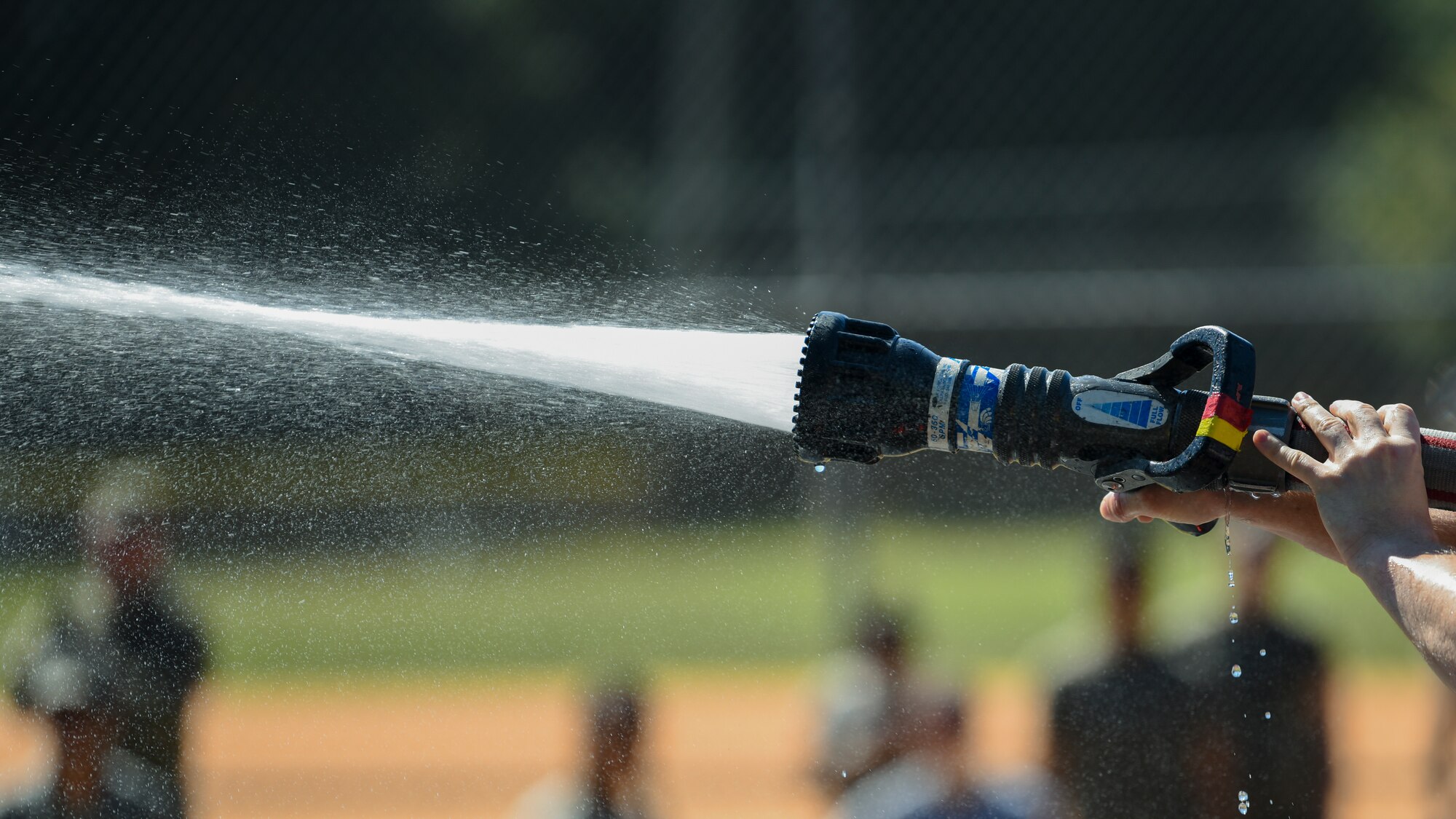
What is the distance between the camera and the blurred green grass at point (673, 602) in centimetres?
328

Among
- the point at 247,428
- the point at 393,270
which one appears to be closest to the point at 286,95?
the point at 247,428

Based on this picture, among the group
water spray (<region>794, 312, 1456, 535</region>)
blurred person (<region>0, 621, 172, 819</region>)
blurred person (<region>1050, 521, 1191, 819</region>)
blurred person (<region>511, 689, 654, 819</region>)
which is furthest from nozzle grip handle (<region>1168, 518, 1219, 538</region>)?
blurred person (<region>0, 621, 172, 819</region>)

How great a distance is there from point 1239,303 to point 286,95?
4346 mm

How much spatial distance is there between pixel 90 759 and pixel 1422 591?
8.29 feet

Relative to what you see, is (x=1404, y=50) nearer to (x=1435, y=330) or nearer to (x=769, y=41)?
(x=1435, y=330)

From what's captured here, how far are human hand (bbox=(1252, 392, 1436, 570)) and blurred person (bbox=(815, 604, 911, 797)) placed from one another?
1802 mm

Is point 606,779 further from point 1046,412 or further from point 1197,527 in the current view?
point 1046,412

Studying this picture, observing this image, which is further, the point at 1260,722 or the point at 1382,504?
the point at 1260,722

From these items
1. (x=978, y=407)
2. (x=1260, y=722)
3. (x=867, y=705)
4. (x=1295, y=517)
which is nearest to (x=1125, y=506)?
(x=1295, y=517)

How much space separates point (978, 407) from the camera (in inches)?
53.6

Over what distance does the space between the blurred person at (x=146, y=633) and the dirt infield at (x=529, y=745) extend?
0.26 feet

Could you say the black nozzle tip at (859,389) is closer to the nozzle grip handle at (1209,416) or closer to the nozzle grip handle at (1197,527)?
the nozzle grip handle at (1209,416)

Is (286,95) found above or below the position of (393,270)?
above

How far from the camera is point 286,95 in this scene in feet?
17.9
